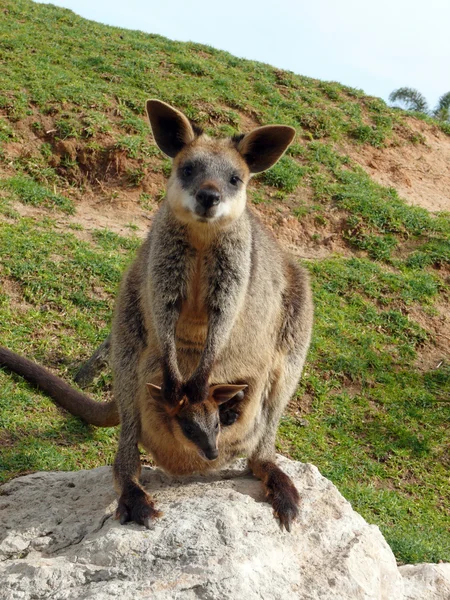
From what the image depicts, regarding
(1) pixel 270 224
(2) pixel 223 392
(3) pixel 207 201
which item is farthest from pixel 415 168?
(2) pixel 223 392

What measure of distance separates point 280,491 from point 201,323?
107cm

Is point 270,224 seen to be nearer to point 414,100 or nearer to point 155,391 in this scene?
point 155,391

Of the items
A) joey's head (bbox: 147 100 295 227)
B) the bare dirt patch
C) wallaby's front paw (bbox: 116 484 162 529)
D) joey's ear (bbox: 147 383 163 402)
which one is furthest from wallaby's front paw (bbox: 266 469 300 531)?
the bare dirt patch

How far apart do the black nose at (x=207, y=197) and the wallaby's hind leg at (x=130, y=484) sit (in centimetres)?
134

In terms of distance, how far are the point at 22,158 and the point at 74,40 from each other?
4.46m

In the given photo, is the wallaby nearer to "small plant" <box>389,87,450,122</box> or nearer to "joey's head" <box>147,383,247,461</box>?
"joey's head" <box>147,383,247,461</box>

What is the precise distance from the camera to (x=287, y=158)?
1125 cm

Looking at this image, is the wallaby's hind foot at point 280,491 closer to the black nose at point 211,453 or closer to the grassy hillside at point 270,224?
the black nose at point 211,453

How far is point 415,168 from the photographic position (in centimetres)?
1340

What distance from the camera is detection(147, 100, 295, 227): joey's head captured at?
155 inches

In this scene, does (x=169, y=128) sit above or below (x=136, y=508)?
above

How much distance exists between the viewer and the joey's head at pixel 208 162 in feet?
12.9

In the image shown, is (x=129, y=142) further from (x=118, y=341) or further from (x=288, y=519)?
(x=288, y=519)

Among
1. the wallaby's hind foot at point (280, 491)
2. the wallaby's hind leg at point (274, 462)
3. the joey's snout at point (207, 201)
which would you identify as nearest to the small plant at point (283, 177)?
the wallaby's hind leg at point (274, 462)
